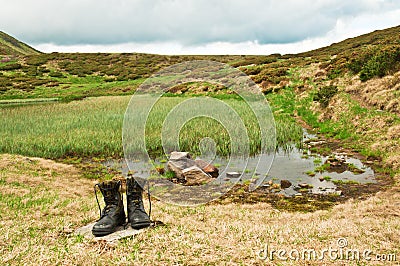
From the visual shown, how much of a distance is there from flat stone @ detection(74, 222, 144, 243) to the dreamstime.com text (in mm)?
2094

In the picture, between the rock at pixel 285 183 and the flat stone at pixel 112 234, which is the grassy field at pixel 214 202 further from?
the rock at pixel 285 183

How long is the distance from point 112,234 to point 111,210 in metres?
0.45

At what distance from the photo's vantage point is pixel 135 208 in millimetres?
5863

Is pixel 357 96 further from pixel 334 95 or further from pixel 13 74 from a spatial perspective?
pixel 13 74

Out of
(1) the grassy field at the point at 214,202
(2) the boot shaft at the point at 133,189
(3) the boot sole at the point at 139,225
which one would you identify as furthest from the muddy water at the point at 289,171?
(3) the boot sole at the point at 139,225

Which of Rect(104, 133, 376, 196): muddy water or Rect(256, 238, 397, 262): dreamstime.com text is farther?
Rect(104, 133, 376, 196): muddy water

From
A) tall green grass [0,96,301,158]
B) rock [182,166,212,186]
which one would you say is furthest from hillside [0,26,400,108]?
rock [182,166,212,186]

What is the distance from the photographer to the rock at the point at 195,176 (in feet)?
33.7

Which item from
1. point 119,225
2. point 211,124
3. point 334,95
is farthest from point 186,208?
point 334,95

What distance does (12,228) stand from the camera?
5.83 m

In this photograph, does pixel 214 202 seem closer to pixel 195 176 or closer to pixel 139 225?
pixel 195 176

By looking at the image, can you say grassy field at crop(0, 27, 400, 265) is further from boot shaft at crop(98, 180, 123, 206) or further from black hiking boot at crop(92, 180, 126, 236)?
boot shaft at crop(98, 180, 123, 206)
